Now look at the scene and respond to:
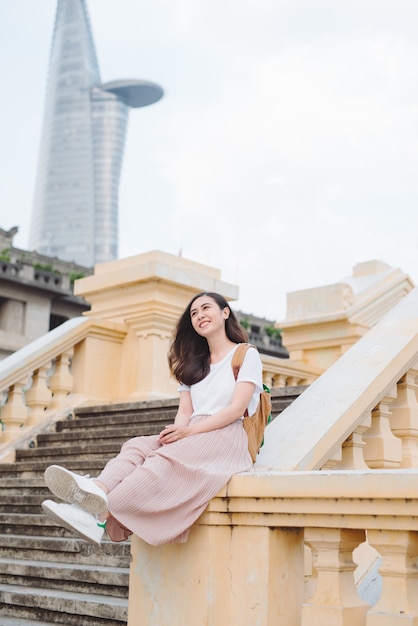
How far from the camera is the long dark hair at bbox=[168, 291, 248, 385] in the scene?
3750mm

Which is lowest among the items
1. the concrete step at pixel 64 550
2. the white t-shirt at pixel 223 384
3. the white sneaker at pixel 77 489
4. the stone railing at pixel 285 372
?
the concrete step at pixel 64 550

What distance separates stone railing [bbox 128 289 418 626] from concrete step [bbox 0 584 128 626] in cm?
83

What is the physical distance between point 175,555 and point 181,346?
41.4 inches

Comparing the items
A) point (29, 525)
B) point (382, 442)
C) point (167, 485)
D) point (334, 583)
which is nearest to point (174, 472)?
point (167, 485)

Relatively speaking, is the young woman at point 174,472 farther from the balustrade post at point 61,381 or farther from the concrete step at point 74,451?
the balustrade post at point 61,381

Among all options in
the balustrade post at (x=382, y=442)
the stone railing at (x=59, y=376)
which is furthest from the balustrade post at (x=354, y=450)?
the stone railing at (x=59, y=376)

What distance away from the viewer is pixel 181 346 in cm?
388

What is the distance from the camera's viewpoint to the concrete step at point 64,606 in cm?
409

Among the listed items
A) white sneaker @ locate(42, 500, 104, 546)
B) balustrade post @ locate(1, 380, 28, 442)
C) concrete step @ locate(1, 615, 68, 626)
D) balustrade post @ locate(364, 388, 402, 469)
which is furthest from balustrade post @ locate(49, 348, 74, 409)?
white sneaker @ locate(42, 500, 104, 546)

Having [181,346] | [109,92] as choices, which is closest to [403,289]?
[181,346]

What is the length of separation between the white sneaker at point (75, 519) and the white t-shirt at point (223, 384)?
0.72 metres

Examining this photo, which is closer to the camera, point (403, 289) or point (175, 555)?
point (175, 555)

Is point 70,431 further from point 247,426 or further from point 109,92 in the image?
point 109,92

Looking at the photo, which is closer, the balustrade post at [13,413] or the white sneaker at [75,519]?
the white sneaker at [75,519]
